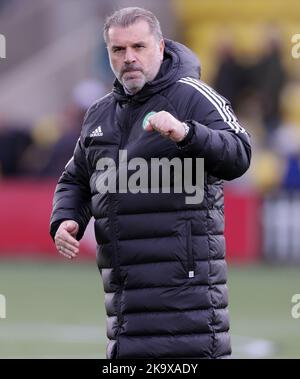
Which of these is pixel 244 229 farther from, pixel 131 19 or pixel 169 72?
pixel 131 19

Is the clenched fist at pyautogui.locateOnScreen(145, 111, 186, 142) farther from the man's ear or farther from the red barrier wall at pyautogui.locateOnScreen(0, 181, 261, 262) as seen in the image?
the red barrier wall at pyautogui.locateOnScreen(0, 181, 261, 262)

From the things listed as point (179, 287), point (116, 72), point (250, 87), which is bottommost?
point (179, 287)

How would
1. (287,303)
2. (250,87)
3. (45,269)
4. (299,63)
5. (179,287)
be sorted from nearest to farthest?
(179,287), (287,303), (45,269), (250,87), (299,63)

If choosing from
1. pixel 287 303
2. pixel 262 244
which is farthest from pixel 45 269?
pixel 287 303

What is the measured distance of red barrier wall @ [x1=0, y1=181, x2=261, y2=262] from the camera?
18500 mm

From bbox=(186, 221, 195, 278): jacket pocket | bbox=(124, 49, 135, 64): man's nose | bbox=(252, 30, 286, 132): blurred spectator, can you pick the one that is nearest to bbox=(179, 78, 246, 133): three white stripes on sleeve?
bbox=(124, 49, 135, 64): man's nose

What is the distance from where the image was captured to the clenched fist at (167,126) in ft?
21.2

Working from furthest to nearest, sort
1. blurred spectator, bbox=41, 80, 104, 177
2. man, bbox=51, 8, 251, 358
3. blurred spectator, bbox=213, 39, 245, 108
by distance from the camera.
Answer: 1. blurred spectator, bbox=213, 39, 245, 108
2. blurred spectator, bbox=41, 80, 104, 177
3. man, bbox=51, 8, 251, 358

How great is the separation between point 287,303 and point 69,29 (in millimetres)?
11298

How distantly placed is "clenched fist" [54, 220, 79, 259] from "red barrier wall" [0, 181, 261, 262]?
36.7ft

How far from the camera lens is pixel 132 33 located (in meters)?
6.92

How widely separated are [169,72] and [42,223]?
12.1 meters
